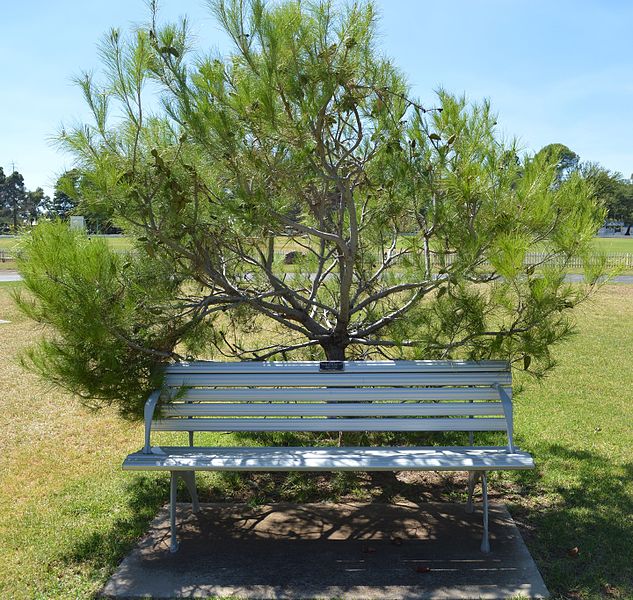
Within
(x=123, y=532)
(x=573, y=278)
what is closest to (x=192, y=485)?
(x=123, y=532)

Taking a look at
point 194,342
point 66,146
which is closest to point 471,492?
point 194,342

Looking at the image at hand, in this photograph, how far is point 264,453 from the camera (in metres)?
3.34

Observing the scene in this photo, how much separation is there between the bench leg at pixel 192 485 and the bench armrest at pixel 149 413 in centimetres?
33

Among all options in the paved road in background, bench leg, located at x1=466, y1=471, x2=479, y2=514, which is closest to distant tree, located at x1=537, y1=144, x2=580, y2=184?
the paved road in background

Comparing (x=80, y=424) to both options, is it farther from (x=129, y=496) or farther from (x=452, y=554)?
(x=452, y=554)

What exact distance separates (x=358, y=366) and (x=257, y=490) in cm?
120

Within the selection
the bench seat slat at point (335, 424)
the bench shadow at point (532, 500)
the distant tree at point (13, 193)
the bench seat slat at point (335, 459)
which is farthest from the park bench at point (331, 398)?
the distant tree at point (13, 193)

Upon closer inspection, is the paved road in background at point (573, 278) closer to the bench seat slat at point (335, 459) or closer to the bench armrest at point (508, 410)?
the bench armrest at point (508, 410)

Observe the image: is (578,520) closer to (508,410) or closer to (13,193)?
(508,410)

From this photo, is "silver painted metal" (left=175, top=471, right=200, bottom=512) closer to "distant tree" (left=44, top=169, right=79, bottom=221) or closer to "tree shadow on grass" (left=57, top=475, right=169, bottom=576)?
"tree shadow on grass" (left=57, top=475, right=169, bottom=576)

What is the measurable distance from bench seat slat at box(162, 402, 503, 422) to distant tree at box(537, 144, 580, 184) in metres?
1.33

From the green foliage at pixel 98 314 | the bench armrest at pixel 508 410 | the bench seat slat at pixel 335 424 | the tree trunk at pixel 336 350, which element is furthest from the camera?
the tree trunk at pixel 336 350

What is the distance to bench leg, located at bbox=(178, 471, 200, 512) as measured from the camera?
3.66 metres

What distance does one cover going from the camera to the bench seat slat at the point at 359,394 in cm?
361
